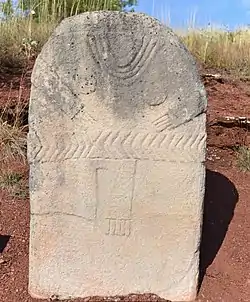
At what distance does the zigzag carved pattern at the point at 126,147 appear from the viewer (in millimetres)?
3572

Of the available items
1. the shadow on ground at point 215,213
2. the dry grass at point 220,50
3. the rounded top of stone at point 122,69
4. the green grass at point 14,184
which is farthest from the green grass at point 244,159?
the dry grass at point 220,50

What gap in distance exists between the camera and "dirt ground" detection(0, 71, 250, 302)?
3.90m

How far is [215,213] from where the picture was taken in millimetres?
4691

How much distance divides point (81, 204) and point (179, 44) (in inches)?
37.7

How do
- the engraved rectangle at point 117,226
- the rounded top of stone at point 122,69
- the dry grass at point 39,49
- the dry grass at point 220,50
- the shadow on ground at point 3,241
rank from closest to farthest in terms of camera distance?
the rounded top of stone at point 122,69
the engraved rectangle at point 117,226
the shadow on ground at point 3,241
the dry grass at point 39,49
the dry grass at point 220,50

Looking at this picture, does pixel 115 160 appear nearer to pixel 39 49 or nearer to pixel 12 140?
pixel 12 140

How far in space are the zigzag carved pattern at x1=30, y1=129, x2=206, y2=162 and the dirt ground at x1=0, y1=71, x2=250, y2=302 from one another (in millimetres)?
762

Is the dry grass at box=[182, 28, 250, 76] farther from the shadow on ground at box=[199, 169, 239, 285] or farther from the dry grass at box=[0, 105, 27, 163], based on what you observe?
the dry grass at box=[0, 105, 27, 163]

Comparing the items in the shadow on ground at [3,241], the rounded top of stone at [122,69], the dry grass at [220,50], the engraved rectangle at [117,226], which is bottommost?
the shadow on ground at [3,241]

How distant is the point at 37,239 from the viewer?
3.67 meters

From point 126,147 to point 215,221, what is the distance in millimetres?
1242

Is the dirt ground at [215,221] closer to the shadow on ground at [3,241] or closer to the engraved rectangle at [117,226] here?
the shadow on ground at [3,241]

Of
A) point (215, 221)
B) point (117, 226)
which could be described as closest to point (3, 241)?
point (117, 226)

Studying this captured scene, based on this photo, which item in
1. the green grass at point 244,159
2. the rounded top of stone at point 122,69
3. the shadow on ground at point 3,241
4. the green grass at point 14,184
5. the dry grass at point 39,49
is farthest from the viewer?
the dry grass at point 39,49
